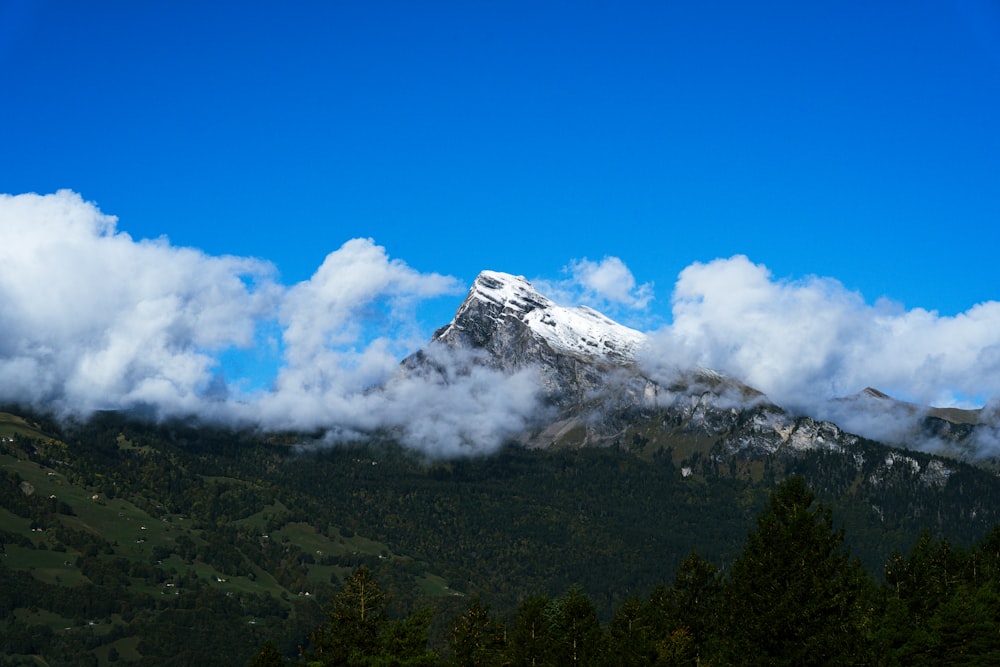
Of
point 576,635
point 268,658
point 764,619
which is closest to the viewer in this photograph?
point 764,619

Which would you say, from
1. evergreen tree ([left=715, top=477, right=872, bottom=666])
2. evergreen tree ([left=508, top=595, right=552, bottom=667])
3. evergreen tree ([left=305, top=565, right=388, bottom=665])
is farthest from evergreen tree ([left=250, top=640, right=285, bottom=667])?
evergreen tree ([left=715, top=477, right=872, bottom=666])

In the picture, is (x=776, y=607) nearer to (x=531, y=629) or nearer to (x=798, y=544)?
(x=798, y=544)

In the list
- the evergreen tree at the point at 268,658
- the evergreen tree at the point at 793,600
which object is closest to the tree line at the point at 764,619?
the evergreen tree at the point at 793,600

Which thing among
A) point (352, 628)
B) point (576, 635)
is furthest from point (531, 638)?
point (352, 628)

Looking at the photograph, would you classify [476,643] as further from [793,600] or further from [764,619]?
[793,600]

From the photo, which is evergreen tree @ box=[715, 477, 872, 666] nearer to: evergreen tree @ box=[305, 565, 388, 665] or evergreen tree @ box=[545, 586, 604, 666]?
evergreen tree @ box=[545, 586, 604, 666]

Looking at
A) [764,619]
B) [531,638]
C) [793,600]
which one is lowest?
[531,638]

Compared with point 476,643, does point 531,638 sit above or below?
above

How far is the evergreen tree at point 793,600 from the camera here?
74875 mm

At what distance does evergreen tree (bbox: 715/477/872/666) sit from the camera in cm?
7488

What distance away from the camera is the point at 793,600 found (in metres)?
76.1

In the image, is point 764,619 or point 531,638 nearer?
point 764,619

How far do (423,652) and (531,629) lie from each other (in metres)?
14.3

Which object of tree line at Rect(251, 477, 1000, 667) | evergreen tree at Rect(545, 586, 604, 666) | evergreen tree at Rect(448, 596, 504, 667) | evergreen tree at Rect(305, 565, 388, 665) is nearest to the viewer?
tree line at Rect(251, 477, 1000, 667)
